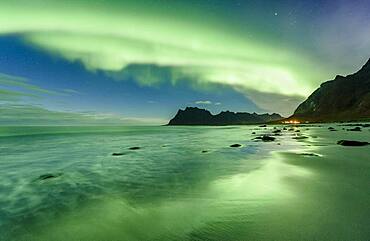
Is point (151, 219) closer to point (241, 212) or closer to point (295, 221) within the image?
point (241, 212)

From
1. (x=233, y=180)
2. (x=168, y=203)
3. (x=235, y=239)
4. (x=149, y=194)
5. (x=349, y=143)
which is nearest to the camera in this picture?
(x=235, y=239)

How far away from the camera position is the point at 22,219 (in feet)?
24.1

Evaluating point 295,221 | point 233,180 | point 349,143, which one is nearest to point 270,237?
point 295,221

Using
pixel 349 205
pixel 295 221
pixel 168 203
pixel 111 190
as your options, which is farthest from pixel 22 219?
pixel 349 205

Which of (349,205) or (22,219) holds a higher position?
(349,205)

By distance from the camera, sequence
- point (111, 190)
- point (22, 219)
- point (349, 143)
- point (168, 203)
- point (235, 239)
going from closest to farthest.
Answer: point (235, 239) < point (22, 219) < point (168, 203) < point (111, 190) < point (349, 143)

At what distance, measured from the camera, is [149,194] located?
31.2 ft

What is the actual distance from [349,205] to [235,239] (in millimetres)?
3864

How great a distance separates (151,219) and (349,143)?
2292 cm

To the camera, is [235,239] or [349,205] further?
[349,205]

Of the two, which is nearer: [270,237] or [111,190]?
[270,237]

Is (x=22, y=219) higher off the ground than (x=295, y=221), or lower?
lower

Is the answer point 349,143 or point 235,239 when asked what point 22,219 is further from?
point 349,143

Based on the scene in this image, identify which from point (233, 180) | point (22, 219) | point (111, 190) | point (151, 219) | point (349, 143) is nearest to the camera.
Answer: point (151, 219)
